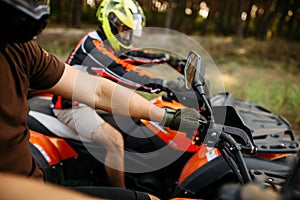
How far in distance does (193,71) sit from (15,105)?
2.55 feet

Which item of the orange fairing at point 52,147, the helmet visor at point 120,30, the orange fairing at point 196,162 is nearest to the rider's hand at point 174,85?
the orange fairing at point 196,162

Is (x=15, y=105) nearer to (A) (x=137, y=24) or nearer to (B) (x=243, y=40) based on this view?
(A) (x=137, y=24)

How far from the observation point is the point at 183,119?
165cm

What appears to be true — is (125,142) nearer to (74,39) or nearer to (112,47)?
(112,47)

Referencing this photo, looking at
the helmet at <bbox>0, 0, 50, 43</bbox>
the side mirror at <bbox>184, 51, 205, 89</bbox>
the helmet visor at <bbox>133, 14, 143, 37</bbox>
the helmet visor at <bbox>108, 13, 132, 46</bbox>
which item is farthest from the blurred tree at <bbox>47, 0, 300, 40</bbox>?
the helmet at <bbox>0, 0, 50, 43</bbox>

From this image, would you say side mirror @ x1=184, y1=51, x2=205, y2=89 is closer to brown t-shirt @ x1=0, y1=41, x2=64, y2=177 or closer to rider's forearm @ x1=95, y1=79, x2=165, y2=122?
rider's forearm @ x1=95, y1=79, x2=165, y2=122

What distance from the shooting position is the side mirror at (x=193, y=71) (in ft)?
5.65

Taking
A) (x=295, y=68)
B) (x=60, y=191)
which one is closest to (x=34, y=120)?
(x=60, y=191)

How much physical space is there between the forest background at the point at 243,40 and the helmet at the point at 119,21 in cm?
277

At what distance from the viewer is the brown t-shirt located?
1340mm

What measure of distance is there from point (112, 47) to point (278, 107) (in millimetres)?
3126

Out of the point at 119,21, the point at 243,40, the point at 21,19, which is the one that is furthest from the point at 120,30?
the point at 243,40

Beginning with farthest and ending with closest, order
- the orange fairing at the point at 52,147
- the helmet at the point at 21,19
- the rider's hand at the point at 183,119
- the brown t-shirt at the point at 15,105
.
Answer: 1. the orange fairing at the point at 52,147
2. the rider's hand at the point at 183,119
3. the brown t-shirt at the point at 15,105
4. the helmet at the point at 21,19

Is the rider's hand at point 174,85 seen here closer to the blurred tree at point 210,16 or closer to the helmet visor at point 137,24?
the helmet visor at point 137,24
